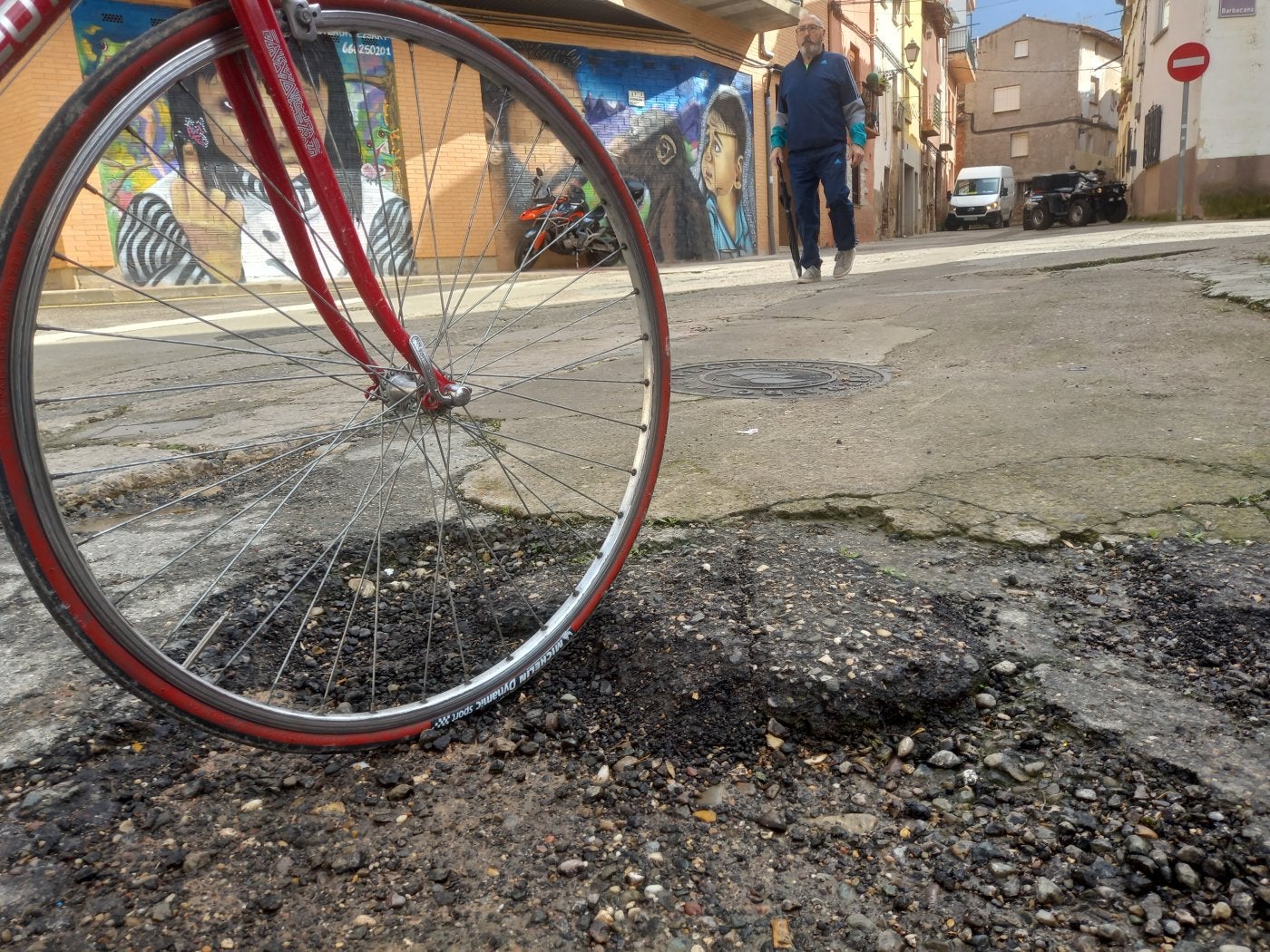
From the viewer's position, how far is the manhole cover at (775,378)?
122 inches

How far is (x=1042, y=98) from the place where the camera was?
4234 cm

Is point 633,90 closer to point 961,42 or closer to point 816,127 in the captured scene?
point 816,127

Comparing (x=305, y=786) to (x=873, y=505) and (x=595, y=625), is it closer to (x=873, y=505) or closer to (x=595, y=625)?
(x=595, y=625)

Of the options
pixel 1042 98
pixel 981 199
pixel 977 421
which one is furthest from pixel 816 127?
pixel 1042 98

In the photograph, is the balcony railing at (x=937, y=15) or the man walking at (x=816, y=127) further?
the balcony railing at (x=937, y=15)

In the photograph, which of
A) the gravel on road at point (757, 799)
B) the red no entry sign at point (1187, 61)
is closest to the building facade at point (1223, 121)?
the red no entry sign at point (1187, 61)

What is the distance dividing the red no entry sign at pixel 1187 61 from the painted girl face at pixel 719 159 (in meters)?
7.41

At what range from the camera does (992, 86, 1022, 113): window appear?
43625 mm

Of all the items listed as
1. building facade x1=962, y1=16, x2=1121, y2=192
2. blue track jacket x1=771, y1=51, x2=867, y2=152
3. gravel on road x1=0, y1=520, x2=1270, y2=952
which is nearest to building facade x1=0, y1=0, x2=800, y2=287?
blue track jacket x1=771, y1=51, x2=867, y2=152

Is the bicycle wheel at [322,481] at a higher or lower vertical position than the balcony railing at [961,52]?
→ lower

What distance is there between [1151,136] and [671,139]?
12.6m

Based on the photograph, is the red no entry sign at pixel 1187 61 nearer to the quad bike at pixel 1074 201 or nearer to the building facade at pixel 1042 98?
the quad bike at pixel 1074 201

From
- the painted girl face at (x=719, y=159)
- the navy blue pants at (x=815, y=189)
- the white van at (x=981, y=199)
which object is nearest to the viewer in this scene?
the navy blue pants at (x=815, y=189)

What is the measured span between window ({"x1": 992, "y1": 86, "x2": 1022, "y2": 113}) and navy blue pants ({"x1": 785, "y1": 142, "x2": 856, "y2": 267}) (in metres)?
43.8
